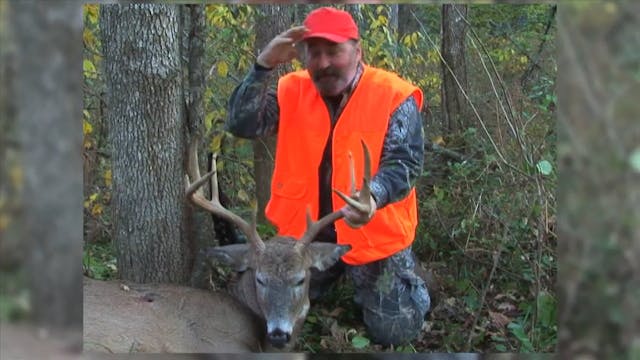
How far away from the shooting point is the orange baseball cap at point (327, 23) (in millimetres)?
4805

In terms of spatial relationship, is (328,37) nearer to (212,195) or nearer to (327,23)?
(327,23)

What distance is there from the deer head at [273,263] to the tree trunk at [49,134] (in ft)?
1.71

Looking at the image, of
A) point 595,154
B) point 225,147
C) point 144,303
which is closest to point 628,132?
point 595,154

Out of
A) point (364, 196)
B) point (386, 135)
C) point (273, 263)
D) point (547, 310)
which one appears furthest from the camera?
point (273, 263)

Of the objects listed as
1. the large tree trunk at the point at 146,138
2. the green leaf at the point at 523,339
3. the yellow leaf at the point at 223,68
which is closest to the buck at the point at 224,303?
the large tree trunk at the point at 146,138

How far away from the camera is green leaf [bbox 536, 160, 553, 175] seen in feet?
16.3

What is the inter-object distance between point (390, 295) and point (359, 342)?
248mm

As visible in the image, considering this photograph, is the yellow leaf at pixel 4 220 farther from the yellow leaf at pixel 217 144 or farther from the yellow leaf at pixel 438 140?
the yellow leaf at pixel 438 140

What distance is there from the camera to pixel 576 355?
4.95m

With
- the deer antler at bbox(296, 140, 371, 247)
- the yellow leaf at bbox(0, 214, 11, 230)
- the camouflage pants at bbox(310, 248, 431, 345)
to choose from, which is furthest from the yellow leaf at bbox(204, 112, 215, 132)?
the yellow leaf at bbox(0, 214, 11, 230)

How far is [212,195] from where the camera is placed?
500 cm

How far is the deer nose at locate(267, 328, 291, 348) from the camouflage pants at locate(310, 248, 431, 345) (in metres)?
0.27

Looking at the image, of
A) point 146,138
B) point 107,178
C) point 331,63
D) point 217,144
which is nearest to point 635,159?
point 331,63

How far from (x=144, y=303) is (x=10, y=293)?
0.57 meters
